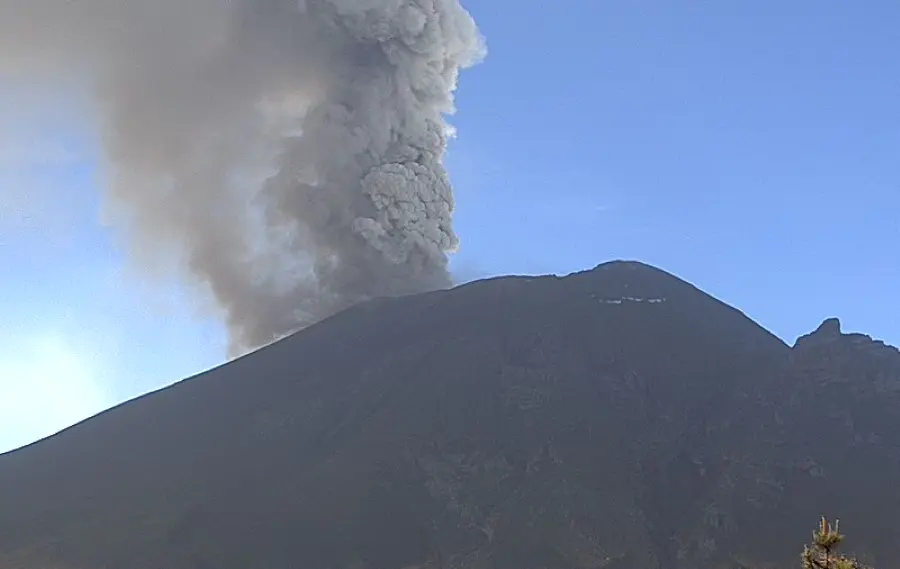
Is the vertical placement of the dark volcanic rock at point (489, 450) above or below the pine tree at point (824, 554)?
above

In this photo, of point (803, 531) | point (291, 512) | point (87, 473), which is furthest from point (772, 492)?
point (87, 473)

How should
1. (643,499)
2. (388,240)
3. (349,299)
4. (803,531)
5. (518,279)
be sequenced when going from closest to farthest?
(803,531)
(643,499)
(388,240)
(349,299)
(518,279)

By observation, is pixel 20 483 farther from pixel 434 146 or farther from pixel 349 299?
pixel 434 146

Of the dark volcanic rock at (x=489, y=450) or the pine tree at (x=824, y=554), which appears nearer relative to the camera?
the pine tree at (x=824, y=554)

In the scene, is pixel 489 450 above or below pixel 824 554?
above

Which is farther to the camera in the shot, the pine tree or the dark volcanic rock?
the dark volcanic rock

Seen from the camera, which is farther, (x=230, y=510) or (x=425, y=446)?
(x=425, y=446)

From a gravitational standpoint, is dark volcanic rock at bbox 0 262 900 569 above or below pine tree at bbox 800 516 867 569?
above

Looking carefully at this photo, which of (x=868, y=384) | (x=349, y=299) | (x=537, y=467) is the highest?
(x=349, y=299)
